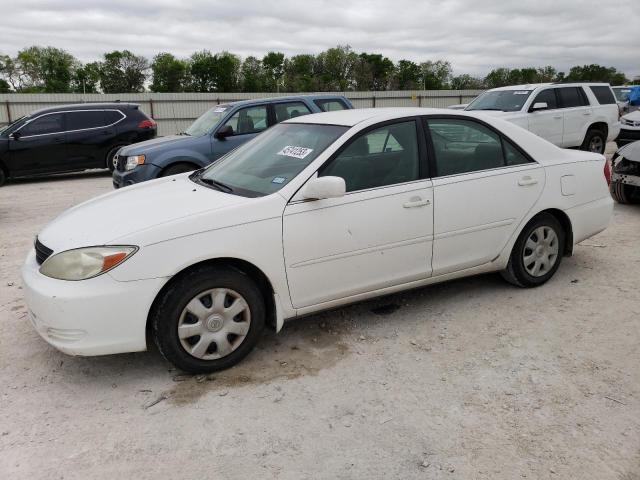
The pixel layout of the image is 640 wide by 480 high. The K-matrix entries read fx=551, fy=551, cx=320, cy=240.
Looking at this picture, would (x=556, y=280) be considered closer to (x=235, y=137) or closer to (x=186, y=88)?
(x=235, y=137)

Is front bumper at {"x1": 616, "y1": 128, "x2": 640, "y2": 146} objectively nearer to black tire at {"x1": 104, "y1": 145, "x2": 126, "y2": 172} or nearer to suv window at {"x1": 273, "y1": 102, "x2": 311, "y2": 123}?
suv window at {"x1": 273, "y1": 102, "x2": 311, "y2": 123}

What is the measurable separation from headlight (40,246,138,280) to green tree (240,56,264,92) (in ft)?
223

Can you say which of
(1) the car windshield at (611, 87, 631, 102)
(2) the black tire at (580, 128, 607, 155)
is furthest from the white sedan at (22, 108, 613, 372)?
(1) the car windshield at (611, 87, 631, 102)

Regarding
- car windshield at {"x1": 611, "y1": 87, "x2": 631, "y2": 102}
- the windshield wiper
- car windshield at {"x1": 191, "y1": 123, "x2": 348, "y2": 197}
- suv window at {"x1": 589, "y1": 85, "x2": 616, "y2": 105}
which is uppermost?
car windshield at {"x1": 611, "y1": 87, "x2": 631, "y2": 102}

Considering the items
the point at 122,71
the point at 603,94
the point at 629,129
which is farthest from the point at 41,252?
the point at 122,71

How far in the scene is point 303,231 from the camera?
11.7 ft

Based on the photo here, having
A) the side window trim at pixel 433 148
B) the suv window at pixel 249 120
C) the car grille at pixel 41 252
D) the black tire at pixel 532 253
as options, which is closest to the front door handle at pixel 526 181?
the side window trim at pixel 433 148

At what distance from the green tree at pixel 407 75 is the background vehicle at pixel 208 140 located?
219 feet

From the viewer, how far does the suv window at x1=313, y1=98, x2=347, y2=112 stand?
30.7ft

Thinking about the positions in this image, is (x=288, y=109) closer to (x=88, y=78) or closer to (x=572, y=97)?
(x=572, y=97)

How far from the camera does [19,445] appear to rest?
9.27 feet

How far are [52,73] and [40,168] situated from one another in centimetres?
7266

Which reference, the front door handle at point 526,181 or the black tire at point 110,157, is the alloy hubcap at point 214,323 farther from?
the black tire at point 110,157

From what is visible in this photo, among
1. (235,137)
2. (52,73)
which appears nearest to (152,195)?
(235,137)
